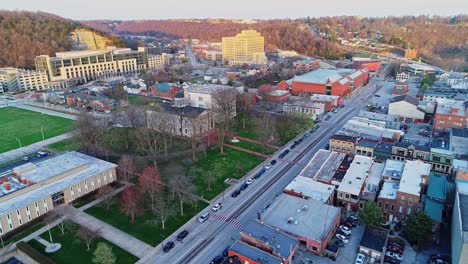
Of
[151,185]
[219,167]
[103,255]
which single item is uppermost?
[151,185]

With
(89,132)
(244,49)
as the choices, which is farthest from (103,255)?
(244,49)

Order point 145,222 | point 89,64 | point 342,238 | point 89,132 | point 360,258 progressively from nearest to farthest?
point 360,258
point 342,238
point 145,222
point 89,132
point 89,64

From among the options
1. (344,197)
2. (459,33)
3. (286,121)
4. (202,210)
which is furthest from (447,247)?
(459,33)

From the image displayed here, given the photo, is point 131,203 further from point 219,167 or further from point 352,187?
point 352,187

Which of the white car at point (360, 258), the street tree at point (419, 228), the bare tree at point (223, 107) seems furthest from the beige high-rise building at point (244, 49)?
the white car at point (360, 258)

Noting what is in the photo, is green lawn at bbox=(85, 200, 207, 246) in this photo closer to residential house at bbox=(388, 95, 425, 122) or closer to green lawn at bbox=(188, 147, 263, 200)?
green lawn at bbox=(188, 147, 263, 200)

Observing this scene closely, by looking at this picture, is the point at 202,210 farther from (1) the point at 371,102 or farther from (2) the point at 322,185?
(1) the point at 371,102
